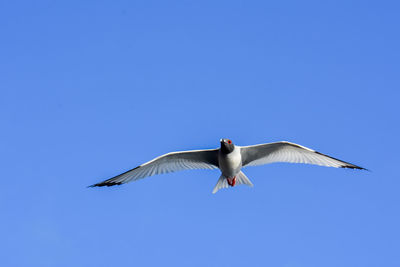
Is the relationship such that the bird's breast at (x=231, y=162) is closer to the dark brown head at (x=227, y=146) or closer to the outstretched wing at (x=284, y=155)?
the dark brown head at (x=227, y=146)

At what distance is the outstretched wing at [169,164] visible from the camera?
2177 cm

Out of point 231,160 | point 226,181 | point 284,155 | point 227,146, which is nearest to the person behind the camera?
point 227,146

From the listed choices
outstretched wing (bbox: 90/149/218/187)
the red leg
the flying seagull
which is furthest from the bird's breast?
outstretched wing (bbox: 90/149/218/187)

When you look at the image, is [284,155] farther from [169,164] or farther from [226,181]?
[169,164]

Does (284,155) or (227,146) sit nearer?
(227,146)

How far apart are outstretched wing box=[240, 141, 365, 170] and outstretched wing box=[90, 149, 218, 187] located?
1.27 m

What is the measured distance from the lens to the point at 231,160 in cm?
2119

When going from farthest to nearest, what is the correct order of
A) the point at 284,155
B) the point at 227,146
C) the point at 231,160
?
the point at 284,155 → the point at 231,160 → the point at 227,146

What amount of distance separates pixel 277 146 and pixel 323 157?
1.74 m

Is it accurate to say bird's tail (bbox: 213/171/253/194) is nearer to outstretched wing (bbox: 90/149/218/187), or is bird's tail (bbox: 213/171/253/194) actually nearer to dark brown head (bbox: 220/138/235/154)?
outstretched wing (bbox: 90/149/218/187)

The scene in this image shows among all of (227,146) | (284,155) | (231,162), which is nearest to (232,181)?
(231,162)

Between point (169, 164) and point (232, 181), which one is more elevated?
point (169, 164)

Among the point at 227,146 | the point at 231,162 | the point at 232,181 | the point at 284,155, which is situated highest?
the point at 227,146

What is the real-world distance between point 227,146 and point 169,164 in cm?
254
